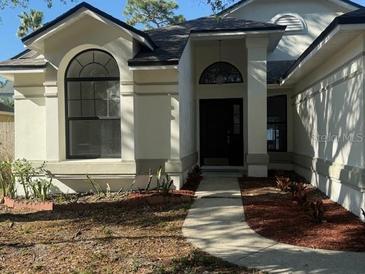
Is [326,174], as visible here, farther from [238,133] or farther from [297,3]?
[297,3]

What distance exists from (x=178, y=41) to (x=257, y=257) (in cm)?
817

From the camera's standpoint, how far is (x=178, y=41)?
13.3 m

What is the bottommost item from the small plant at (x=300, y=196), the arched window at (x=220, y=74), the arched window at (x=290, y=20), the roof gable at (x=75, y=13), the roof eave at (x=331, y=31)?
the small plant at (x=300, y=196)

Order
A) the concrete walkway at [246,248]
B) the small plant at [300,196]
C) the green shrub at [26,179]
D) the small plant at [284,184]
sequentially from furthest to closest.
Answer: the small plant at [284,184], the green shrub at [26,179], the small plant at [300,196], the concrete walkway at [246,248]

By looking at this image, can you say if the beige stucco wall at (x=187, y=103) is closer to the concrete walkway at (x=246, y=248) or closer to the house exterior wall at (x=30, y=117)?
the concrete walkway at (x=246, y=248)

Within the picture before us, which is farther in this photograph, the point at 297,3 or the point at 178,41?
the point at 297,3

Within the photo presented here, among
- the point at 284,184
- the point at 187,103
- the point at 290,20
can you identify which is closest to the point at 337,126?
the point at 284,184

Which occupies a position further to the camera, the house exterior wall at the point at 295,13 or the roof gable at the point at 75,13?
the house exterior wall at the point at 295,13

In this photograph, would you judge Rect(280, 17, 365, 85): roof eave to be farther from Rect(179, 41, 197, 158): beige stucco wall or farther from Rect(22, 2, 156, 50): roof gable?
Rect(22, 2, 156, 50): roof gable


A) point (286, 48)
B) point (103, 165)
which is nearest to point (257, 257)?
point (103, 165)

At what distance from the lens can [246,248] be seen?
6.91 meters

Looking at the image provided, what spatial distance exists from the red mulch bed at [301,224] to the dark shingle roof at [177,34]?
153 inches

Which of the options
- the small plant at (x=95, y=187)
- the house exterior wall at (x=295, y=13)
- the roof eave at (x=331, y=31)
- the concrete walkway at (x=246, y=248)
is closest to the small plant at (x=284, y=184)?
the concrete walkway at (x=246, y=248)

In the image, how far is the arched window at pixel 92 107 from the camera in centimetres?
1212
